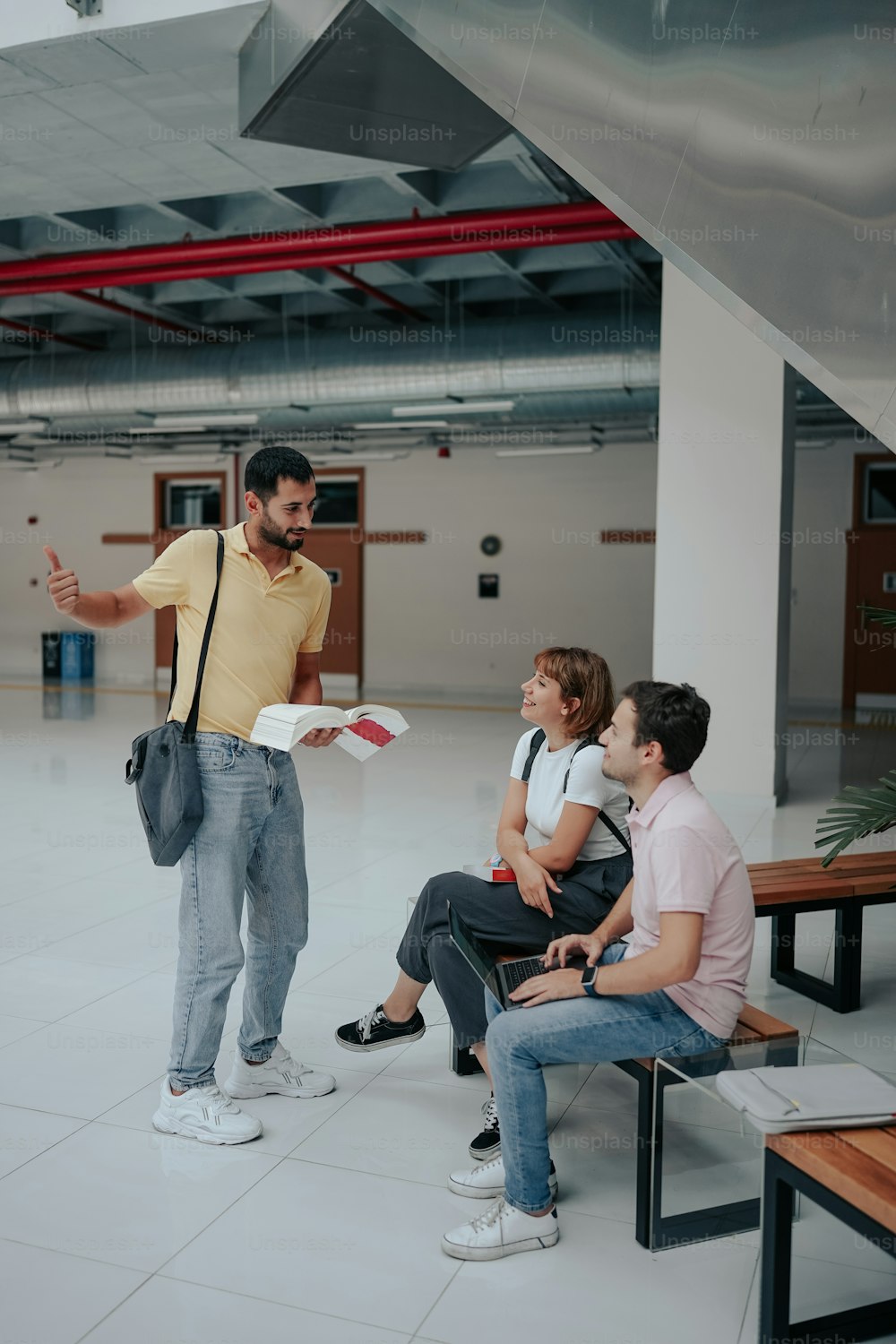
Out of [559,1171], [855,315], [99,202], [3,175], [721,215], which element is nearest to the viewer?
[559,1171]

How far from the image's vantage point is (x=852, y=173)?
272 cm

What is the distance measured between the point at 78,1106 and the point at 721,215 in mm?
2945

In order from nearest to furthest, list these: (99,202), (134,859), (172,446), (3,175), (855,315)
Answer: (855,315) < (134,859) < (3,175) < (99,202) < (172,446)

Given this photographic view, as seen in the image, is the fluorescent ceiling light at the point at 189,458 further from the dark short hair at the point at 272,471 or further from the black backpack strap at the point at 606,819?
the black backpack strap at the point at 606,819

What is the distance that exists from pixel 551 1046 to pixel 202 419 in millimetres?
8600

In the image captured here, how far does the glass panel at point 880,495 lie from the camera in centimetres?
1297

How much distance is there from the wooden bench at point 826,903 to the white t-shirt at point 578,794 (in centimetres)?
85

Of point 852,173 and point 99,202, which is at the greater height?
point 99,202

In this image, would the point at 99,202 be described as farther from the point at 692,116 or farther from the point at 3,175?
the point at 692,116

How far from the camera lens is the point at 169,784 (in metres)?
2.52

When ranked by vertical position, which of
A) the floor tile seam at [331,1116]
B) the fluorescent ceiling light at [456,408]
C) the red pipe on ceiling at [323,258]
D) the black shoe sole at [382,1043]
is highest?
the red pipe on ceiling at [323,258]

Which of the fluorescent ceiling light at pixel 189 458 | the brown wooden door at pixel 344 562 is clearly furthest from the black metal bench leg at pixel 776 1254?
the brown wooden door at pixel 344 562

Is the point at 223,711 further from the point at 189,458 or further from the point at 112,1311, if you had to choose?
the point at 189,458

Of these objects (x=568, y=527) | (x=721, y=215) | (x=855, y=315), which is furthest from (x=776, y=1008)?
(x=568, y=527)
